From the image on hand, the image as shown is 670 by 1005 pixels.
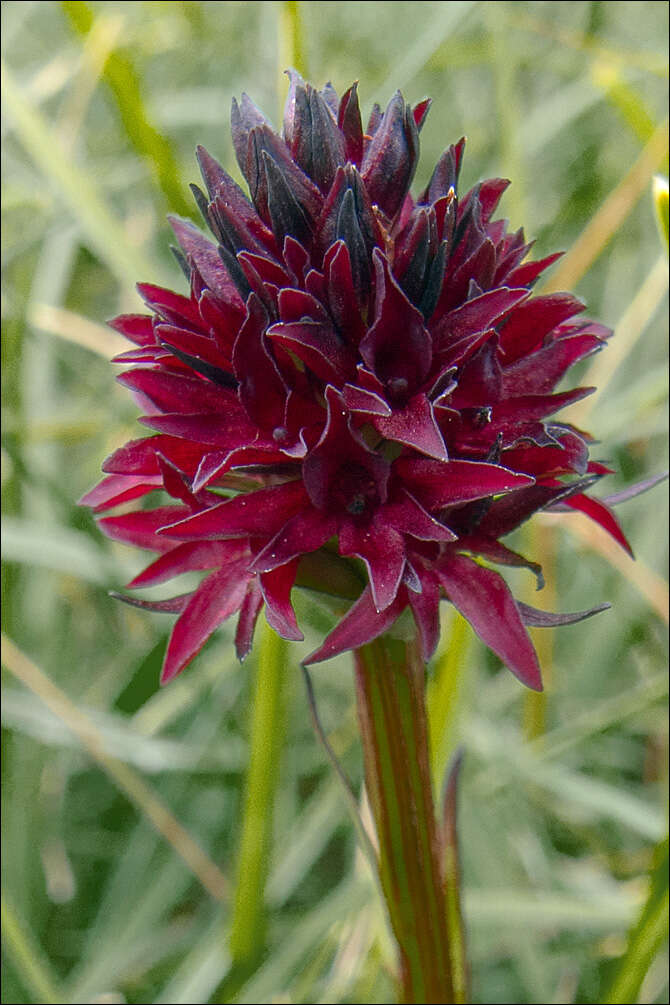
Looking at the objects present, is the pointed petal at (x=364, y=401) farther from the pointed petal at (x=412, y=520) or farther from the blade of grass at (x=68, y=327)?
the blade of grass at (x=68, y=327)

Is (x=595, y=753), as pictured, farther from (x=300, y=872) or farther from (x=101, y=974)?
(x=101, y=974)

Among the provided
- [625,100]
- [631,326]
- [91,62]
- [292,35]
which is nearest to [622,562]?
[631,326]

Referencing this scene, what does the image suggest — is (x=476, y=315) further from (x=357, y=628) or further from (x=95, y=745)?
(x=95, y=745)

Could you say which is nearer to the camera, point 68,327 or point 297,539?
point 297,539

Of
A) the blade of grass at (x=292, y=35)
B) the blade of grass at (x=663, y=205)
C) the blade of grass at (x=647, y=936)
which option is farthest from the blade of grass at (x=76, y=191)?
the blade of grass at (x=647, y=936)

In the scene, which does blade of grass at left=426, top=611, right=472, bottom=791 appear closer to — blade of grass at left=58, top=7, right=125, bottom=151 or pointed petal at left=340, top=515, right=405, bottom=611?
pointed petal at left=340, top=515, right=405, bottom=611

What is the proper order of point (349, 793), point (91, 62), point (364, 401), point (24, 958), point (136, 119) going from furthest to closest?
point (91, 62)
point (136, 119)
point (24, 958)
point (349, 793)
point (364, 401)
